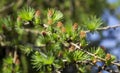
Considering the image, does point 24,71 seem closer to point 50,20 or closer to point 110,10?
point 50,20

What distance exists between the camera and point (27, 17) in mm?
1979

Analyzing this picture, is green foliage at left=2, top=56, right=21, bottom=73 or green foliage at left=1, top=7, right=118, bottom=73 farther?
green foliage at left=2, top=56, right=21, bottom=73

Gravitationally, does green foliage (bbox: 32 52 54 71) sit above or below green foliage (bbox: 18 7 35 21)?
below

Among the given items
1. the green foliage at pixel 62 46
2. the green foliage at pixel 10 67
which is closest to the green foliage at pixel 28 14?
the green foliage at pixel 62 46

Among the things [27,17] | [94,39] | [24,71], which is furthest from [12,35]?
[94,39]

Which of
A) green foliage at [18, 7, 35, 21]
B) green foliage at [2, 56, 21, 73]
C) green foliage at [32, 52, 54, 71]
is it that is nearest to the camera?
green foliage at [32, 52, 54, 71]

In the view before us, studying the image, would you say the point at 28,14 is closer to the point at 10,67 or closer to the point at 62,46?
the point at 62,46

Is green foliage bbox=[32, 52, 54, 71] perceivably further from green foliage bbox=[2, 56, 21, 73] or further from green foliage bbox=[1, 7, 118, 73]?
green foliage bbox=[2, 56, 21, 73]

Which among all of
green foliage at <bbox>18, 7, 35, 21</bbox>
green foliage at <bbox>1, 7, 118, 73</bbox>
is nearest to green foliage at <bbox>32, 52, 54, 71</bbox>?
green foliage at <bbox>1, 7, 118, 73</bbox>

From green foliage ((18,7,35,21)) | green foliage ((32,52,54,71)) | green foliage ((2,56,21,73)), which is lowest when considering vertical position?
green foliage ((2,56,21,73))

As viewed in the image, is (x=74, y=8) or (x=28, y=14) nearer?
(x=28, y=14)

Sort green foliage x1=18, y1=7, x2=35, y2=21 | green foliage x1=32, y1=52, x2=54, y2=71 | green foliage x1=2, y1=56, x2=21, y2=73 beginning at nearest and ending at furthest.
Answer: green foliage x1=32, y1=52, x2=54, y2=71 < green foliage x1=18, y1=7, x2=35, y2=21 < green foliage x1=2, y1=56, x2=21, y2=73

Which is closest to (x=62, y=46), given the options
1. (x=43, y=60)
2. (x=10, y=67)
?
(x=43, y=60)

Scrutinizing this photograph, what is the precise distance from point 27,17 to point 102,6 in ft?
7.44
